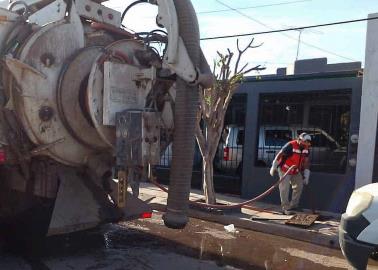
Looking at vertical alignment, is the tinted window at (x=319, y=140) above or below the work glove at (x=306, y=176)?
above

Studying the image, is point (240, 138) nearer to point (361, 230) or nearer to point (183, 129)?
point (183, 129)

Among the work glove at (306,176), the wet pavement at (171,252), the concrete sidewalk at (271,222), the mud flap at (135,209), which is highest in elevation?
the work glove at (306,176)

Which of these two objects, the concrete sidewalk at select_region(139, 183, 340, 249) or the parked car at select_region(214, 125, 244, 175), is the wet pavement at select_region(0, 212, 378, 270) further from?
the parked car at select_region(214, 125, 244, 175)

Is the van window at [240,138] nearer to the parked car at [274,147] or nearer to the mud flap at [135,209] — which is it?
the parked car at [274,147]

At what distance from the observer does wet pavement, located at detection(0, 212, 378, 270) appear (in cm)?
575

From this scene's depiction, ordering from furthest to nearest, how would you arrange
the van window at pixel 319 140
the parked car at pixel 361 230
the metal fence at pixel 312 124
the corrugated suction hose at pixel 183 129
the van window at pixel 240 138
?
the van window at pixel 240 138
the van window at pixel 319 140
the metal fence at pixel 312 124
the corrugated suction hose at pixel 183 129
the parked car at pixel 361 230

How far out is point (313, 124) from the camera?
10.3 meters

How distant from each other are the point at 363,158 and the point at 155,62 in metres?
5.75

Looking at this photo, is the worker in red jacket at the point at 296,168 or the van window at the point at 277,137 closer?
the worker in red jacket at the point at 296,168

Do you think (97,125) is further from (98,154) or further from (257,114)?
(257,114)

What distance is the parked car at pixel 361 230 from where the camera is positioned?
3912 millimetres

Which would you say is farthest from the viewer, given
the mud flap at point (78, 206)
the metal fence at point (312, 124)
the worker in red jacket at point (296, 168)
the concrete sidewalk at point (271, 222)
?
the metal fence at point (312, 124)

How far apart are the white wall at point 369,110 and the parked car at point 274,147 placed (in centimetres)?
62

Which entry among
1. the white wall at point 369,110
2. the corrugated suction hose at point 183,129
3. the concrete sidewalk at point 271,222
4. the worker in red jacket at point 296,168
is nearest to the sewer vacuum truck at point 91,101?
the corrugated suction hose at point 183,129
